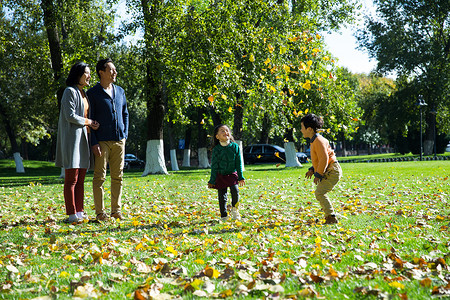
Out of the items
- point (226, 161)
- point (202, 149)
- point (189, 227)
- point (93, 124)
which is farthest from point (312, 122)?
point (202, 149)

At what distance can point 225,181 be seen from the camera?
641cm

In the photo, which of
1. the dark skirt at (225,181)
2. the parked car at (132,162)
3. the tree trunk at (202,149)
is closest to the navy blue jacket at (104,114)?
the dark skirt at (225,181)

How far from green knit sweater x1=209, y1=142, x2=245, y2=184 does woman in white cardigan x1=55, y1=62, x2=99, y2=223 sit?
1.78 m

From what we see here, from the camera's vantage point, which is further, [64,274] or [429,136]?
[429,136]

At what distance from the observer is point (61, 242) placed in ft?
16.4

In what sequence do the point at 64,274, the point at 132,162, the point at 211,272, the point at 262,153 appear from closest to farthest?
the point at 211,272 → the point at 64,274 → the point at 262,153 → the point at 132,162

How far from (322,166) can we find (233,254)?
2169mm

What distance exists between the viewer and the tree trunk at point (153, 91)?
661 inches

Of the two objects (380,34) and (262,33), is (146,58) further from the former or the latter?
(380,34)

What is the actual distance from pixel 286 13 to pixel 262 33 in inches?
141

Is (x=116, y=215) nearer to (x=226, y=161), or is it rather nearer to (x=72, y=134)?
(x=72, y=134)

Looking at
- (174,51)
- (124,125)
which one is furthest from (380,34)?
(124,125)

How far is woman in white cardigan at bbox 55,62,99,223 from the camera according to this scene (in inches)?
240

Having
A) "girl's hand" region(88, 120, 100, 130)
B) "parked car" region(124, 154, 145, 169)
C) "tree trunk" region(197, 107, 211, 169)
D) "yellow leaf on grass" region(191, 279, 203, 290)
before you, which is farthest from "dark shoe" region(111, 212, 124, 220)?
"parked car" region(124, 154, 145, 169)
